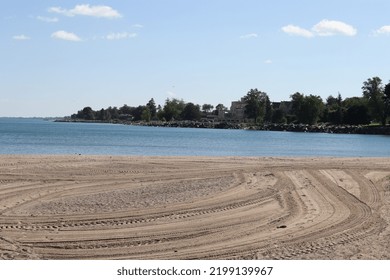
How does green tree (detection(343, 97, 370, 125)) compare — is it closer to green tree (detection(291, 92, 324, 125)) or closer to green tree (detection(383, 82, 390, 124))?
green tree (detection(383, 82, 390, 124))

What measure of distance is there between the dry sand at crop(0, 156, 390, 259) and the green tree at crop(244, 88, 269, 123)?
157941 millimetres

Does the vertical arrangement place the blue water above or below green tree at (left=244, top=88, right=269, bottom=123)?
below

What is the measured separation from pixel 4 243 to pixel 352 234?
6904mm

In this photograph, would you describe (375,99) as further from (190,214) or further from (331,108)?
(190,214)

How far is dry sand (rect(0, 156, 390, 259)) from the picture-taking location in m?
10.1

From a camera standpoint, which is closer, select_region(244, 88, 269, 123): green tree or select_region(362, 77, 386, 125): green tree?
select_region(362, 77, 386, 125): green tree

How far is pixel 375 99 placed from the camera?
12638 cm

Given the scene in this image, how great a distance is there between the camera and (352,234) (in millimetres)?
11562

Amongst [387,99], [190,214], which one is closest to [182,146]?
[190,214]

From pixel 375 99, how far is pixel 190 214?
4755 inches

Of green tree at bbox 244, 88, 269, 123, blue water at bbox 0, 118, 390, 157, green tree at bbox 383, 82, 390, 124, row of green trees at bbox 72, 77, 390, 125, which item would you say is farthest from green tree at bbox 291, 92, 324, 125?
blue water at bbox 0, 118, 390, 157

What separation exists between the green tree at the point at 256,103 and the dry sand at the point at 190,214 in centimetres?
15794

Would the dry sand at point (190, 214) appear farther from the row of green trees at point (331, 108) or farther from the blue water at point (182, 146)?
the row of green trees at point (331, 108)

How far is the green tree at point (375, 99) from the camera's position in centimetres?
12606
